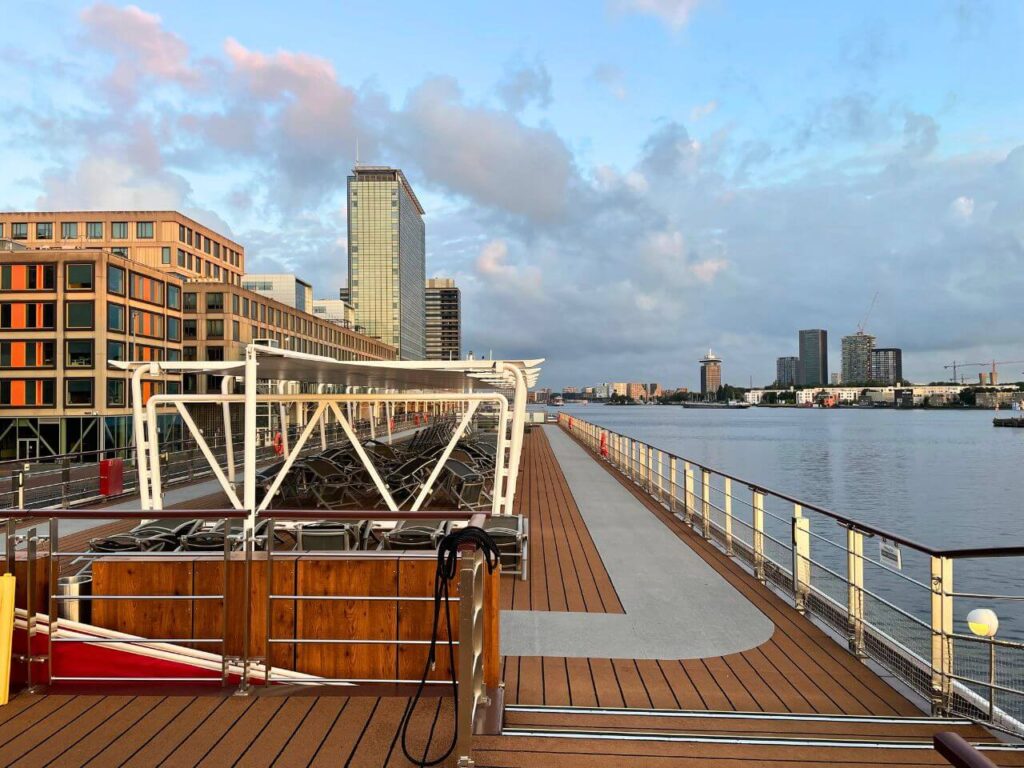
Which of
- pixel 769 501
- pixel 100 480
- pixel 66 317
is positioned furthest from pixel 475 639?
pixel 66 317

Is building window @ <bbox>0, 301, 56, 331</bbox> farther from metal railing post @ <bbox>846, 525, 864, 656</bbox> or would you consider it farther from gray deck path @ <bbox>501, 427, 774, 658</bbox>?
metal railing post @ <bbox>846, 525, 864, 656</bbox>

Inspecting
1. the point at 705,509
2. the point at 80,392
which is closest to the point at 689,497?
the point at 705,509

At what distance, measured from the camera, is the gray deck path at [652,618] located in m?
4.73

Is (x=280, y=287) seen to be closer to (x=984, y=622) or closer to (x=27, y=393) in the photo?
(x=27, y=393)

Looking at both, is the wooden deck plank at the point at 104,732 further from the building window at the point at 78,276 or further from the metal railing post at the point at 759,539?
the building window at the point at 78,276

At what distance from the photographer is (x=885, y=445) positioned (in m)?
53.7

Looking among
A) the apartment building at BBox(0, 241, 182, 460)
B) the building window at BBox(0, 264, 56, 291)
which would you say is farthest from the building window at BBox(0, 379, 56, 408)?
the building window at BBox(0, 264, 56, 291)

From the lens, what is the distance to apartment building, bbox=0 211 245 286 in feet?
169

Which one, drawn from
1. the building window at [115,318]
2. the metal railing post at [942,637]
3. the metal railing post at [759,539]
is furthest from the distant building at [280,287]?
the metal railing post at [942,637]

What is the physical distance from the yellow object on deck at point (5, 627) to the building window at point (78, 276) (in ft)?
115

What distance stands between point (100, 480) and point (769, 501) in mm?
20414

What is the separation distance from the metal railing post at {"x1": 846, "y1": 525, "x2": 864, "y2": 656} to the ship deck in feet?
0.38

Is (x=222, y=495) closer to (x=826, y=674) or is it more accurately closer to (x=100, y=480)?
(x=100, y=480)

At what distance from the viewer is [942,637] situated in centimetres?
376
